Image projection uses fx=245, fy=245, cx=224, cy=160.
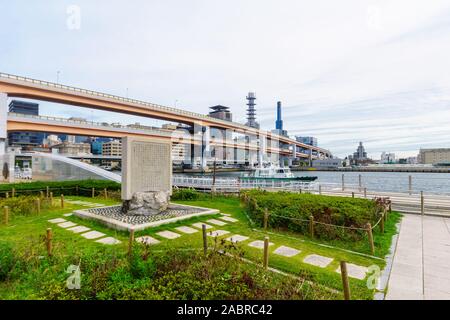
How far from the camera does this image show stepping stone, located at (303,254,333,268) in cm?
624

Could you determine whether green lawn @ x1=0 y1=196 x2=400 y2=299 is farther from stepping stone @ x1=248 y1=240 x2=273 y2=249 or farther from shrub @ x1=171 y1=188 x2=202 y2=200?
shrub @ x1=171 y1=188 x2=202 y2=200

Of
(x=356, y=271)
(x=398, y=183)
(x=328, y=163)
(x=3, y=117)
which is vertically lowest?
(x=398, y=183)

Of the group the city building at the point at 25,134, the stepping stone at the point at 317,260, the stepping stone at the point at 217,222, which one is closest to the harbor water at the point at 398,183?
the stepping stone at the point at 217,222

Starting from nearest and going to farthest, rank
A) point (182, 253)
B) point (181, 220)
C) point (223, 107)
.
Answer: point (182, 253)
point (181, 220)
point (223, 107)

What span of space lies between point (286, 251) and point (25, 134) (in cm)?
18242

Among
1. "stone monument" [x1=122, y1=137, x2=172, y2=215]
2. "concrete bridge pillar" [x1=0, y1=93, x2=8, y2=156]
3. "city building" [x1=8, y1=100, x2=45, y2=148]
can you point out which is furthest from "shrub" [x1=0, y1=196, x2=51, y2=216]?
"city building" [x1=8, y1=100, x2=45, y2=148]

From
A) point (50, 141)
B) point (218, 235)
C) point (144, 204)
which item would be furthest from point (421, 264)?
point (50, 141)

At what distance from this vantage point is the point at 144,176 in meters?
11.9

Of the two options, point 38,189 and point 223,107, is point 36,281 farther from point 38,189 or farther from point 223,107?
point 223,107

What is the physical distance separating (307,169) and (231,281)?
104m

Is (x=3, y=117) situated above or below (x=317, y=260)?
above

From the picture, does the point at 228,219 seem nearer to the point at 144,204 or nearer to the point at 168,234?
the point at 168,234
